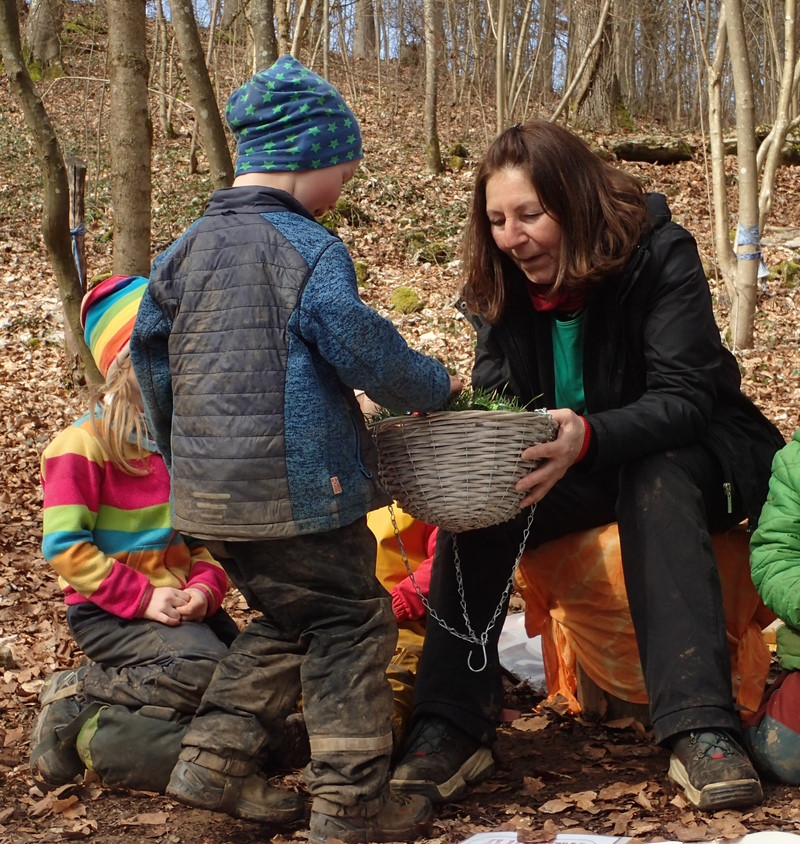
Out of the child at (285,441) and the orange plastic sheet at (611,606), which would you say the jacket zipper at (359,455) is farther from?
the orange plastic sheet at (611,606)

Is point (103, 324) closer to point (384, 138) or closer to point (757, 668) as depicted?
point (757, 668)

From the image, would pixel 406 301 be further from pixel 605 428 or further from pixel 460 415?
pixel 460 415

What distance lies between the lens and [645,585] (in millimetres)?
2584

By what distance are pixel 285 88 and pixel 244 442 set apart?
0.88 meters

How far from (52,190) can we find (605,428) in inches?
169

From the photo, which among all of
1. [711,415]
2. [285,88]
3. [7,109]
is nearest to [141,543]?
[285,88]

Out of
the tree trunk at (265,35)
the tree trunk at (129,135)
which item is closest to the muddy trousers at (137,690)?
the tree trunk at (129,135)

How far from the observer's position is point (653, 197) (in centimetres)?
297

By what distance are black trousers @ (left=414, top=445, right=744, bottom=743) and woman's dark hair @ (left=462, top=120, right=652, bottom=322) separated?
58 centimetres

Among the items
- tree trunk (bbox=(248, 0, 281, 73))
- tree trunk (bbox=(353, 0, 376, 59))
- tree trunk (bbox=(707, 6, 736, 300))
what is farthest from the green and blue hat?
tree trunk (bbox=(353, 0, 376, 59))

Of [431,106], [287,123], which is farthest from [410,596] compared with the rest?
[431,106]

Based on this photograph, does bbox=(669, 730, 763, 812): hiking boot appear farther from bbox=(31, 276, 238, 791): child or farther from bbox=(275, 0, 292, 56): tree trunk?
bbox=(275, 0, 292, 56): tree trunk

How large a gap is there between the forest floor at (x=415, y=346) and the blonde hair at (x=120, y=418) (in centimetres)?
97

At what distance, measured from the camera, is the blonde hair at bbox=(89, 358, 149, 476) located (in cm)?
292
